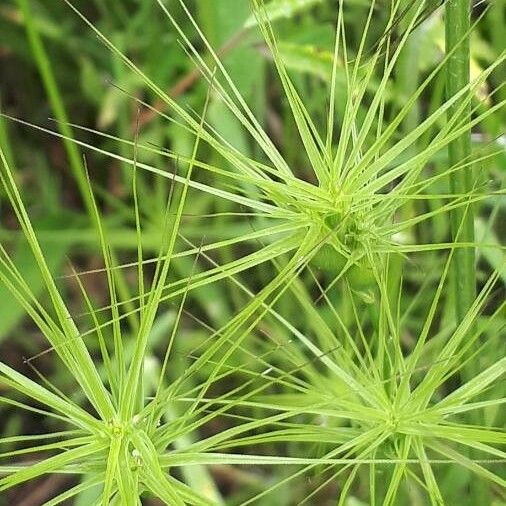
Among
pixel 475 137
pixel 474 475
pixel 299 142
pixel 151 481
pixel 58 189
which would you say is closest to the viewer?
pixel 151 481

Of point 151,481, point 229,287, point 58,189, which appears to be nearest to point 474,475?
point 151,481

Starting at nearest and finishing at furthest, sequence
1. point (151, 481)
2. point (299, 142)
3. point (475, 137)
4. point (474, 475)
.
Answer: point (151, 481), point (474, 475), point (475, 137), point (299, 142)

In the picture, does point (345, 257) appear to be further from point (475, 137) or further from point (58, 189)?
point (58, 189)

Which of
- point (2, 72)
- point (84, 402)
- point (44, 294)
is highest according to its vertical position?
point (2, 72)

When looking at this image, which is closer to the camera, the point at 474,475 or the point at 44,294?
the point at 474,475
